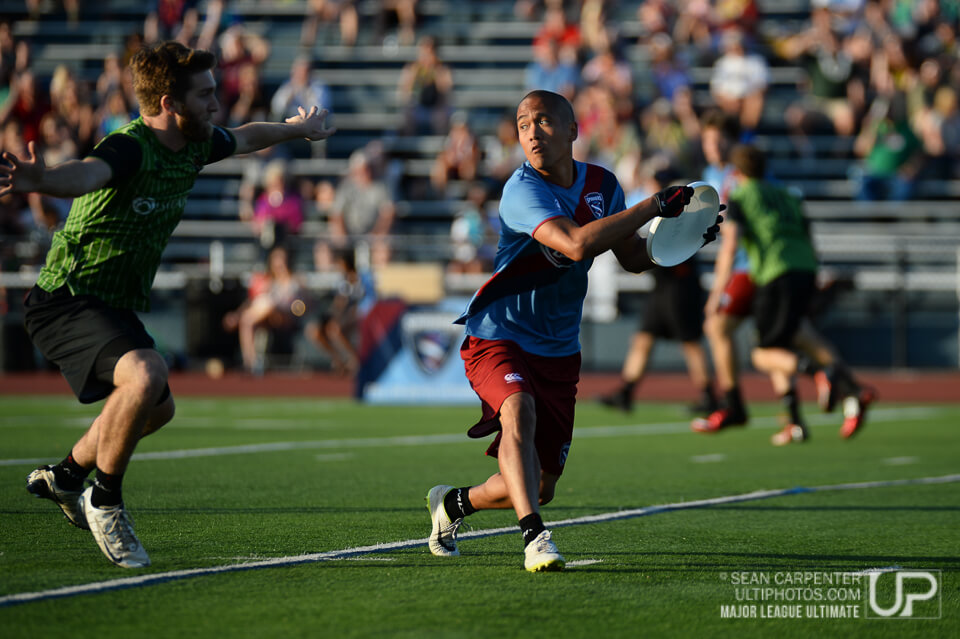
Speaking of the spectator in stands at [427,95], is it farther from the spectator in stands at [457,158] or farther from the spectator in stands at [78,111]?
the spectator in stands at [78,111]

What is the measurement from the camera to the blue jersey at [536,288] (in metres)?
5.75

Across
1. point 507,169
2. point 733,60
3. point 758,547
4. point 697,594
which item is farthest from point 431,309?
point 697,594

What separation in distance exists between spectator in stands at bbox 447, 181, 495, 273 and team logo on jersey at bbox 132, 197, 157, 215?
13752mm

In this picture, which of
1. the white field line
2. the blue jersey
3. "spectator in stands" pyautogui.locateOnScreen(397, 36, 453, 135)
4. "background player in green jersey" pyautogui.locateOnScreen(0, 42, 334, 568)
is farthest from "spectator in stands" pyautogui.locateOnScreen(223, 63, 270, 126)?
the blue jersey

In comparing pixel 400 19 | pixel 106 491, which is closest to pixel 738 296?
pixel 106 491

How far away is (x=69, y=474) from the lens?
6066 millimetres

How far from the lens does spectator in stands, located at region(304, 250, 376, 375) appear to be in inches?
766

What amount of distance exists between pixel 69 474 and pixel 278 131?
1825mm

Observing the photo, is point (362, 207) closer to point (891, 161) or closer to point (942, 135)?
point (891, 161)

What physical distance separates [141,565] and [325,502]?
2.28 meters

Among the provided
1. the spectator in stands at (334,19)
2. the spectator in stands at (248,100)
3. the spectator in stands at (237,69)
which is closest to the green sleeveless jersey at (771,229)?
the spectator in stands at (248,100)

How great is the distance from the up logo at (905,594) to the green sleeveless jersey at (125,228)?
10.5ft

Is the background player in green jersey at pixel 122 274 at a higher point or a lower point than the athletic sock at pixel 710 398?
higher

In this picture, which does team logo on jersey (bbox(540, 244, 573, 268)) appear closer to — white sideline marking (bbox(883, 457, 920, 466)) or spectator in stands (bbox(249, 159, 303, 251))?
white sideline marking (bbox(883, 457, 920, 466))
